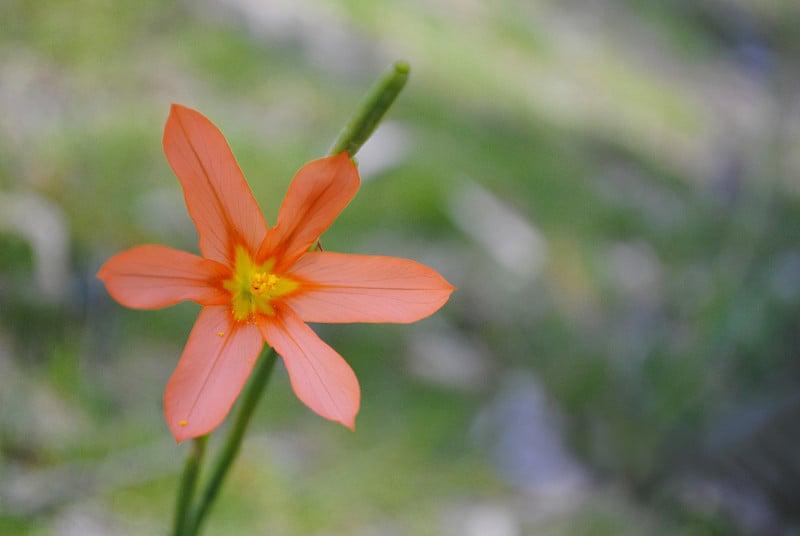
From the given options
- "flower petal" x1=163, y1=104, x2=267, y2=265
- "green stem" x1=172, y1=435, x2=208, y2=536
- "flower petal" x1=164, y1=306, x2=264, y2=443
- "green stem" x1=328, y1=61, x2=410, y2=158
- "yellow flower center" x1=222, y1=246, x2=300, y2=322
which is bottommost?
"green stem" x1=172, y1=435, x2=208, y2=536

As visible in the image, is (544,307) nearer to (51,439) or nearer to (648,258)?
(648,258)

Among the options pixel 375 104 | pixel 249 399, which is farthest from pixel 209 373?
pixel 375 104

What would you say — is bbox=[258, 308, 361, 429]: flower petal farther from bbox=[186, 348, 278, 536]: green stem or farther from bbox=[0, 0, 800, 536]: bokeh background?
bbox=[0, 0, 800, 536]: bokeh background

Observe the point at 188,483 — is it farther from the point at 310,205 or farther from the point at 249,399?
the point at 310,205

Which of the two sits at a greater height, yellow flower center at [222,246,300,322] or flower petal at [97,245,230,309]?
yellow flower center at [222,246,300,322]

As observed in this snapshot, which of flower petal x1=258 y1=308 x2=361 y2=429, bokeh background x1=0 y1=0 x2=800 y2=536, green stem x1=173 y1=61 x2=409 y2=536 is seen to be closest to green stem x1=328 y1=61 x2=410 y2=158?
green stem x1=173 y1=61 x2=409 y2=536

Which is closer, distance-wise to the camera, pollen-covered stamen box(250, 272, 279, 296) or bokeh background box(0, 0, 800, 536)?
pollen-covered stamen box(250, 272, 279, 296)
